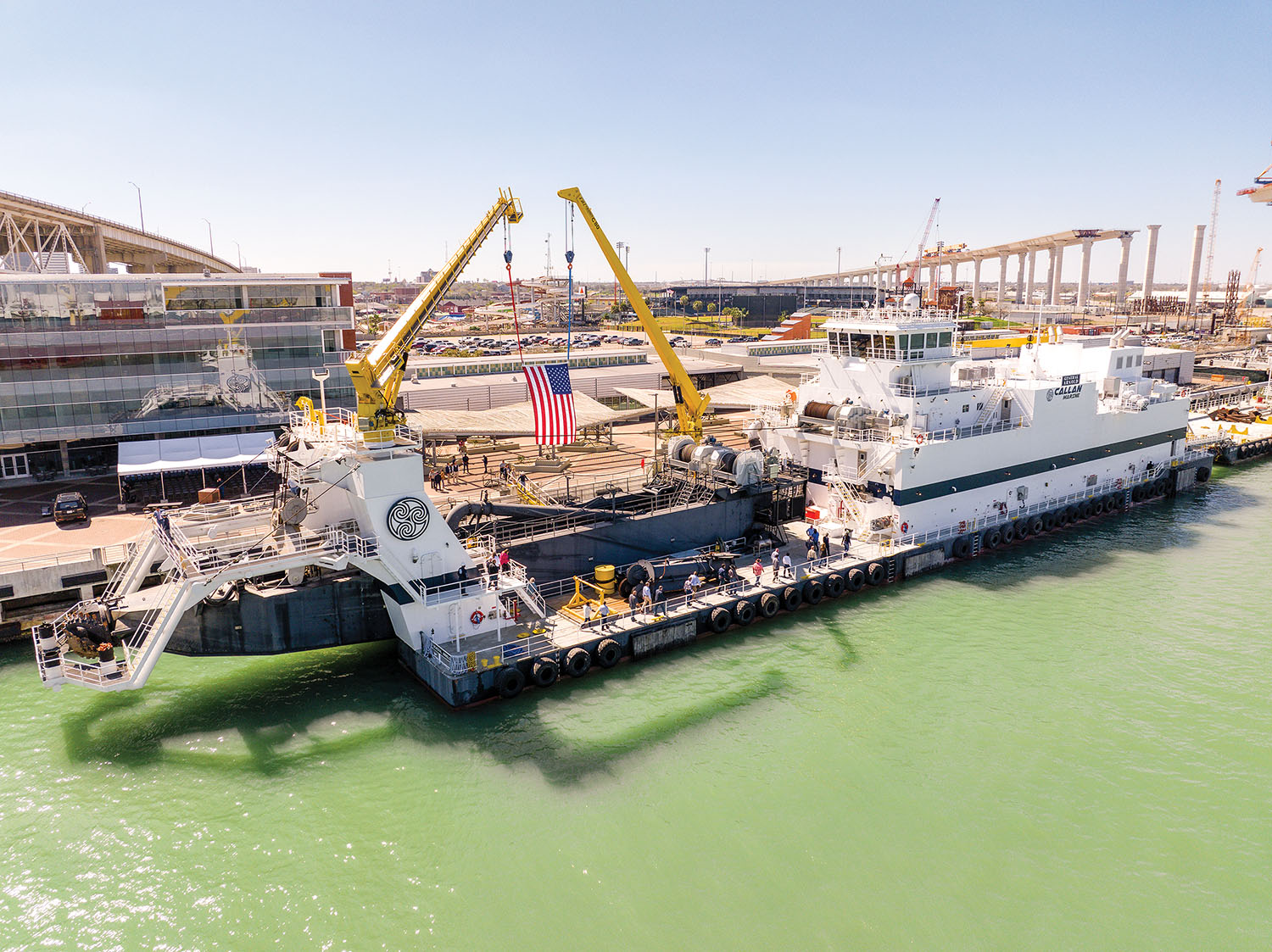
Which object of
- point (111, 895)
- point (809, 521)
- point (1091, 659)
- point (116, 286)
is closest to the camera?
point (111, 895)

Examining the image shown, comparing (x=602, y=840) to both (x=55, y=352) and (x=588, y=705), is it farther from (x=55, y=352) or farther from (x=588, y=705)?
(x=55, y=352)

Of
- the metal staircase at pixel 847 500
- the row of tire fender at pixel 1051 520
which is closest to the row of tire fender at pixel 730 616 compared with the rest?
the metal staircase at pixel 847 500

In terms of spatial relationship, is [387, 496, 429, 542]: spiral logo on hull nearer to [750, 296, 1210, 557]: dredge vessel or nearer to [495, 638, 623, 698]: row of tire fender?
[495, 638, 623, 698]: row of tire fender

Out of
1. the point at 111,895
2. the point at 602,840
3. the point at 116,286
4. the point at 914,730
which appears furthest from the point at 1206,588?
the point at 116,286

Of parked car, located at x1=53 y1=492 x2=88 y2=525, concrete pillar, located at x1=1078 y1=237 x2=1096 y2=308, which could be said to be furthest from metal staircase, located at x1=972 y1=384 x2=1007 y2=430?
concrete pillar, located at x1=1078 y1=237 x2=1096 y2=308

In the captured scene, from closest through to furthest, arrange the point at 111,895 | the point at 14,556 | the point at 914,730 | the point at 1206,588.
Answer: the point at 111,895 < the point at 914,730 < the point at 14,556 < the point at 1206,588

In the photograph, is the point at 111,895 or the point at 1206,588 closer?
the point at 111,895

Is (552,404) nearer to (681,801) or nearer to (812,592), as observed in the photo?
(812,592)

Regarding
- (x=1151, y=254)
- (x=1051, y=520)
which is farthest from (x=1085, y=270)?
(x=1051, y=520)
